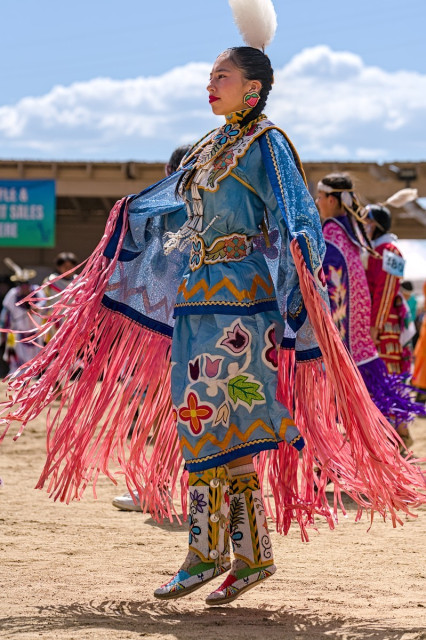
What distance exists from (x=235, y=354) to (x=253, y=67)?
3.07ft

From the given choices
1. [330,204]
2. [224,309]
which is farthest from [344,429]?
[330,204]

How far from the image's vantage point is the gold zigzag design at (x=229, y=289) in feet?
10.7

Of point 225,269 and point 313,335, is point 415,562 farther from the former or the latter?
point 225,269

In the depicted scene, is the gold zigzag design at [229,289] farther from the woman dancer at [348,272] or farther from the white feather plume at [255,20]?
the woman dancer at [348,272]

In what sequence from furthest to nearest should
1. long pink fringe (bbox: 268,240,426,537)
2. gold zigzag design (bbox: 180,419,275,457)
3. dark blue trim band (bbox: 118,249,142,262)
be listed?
dark blue trim band (bbox: 118,249,142,262), gold zigzag design (bbox: 180,419,275,457), long pink fringe (bbox: 268,240,426,537)

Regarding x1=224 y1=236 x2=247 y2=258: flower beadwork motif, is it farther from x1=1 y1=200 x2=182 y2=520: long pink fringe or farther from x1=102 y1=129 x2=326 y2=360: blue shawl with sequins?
x1=1 y1=200 x2=182 y2=520: long pink fringe

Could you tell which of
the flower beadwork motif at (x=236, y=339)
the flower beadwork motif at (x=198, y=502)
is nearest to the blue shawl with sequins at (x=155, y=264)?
the flower beadwork motif at (x=236, y=339)

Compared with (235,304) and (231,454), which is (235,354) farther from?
(231,454)

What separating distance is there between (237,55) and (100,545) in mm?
1868

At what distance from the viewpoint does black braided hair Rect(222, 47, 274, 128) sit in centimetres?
346

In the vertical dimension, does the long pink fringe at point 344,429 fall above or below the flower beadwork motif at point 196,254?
below

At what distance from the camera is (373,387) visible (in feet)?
17.3

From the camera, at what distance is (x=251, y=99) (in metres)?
3.46

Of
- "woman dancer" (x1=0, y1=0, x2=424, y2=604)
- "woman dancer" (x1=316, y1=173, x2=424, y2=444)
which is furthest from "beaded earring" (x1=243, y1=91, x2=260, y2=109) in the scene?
"woman dancer" (x1=316, y1=173, x2=424, y2=444)
